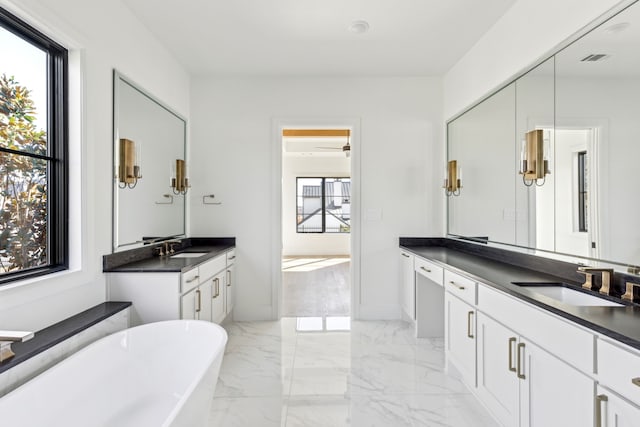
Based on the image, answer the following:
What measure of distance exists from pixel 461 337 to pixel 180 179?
2.97 m

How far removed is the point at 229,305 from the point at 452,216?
2604mm

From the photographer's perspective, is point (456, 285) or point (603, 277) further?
point (456, 285)

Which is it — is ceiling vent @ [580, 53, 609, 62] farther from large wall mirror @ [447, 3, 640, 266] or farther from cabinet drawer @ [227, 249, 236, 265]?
cabinet drawer @ [227, 249, 236, 265]

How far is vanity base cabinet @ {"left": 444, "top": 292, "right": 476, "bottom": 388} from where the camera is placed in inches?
88.0

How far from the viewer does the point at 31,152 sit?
184cm

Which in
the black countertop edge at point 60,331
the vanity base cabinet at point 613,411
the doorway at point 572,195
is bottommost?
the vanity base cabinet at point 613,411

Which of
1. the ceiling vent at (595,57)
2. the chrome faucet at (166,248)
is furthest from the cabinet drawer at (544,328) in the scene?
the chrome faucet at (166,248)

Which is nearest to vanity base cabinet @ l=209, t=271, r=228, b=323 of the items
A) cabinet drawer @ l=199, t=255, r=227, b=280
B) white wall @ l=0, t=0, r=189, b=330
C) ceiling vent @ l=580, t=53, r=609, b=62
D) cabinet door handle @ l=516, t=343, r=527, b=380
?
cabinet drawer @ l=199, t=255, r=227, b=280

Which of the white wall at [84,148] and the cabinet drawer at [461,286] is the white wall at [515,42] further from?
the white wall at [84,148]

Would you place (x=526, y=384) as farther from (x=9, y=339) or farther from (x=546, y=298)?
(x=9, y=339)

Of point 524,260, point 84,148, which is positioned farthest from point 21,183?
point 524,260

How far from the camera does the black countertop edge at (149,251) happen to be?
236 centimetres

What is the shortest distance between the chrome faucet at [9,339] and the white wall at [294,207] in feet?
25.8

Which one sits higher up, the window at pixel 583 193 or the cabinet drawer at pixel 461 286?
the window at pixel 583 193
